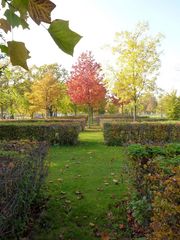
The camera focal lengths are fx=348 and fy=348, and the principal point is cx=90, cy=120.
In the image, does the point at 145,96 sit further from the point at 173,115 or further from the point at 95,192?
the point at 95,192

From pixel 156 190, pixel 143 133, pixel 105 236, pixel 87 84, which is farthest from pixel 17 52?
pixel 87 84

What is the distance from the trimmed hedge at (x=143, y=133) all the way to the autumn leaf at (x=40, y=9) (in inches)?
637

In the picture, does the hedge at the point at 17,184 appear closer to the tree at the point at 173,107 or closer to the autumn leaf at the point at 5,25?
the autumn leaf at the point at 5,25

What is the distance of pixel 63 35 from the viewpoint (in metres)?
0.63

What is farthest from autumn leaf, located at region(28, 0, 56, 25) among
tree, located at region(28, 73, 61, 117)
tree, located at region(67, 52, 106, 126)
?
tree, located at region(28, 73, 61, 117)

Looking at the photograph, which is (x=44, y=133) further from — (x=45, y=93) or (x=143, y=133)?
(x=45, y=93)

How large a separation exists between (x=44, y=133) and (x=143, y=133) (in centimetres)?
475

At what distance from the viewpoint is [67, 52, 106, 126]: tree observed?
107 ft

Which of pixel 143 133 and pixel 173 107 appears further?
pixel 173 107

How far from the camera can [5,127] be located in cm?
1672

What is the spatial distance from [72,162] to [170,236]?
854 cm

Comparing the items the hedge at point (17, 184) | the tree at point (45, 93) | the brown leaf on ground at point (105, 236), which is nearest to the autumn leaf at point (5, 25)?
the hedge at point (17, 184)

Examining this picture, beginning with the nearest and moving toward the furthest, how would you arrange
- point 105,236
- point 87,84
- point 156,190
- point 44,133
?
point 156,190, point 105,236, point 44,133, point 87,84

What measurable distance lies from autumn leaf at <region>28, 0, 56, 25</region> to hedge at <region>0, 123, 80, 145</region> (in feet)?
51.8
